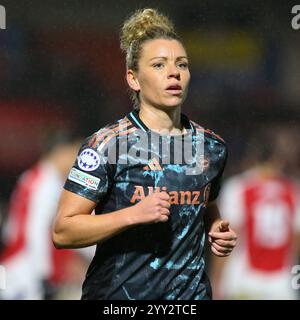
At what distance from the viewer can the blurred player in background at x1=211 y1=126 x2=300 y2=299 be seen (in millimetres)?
4223

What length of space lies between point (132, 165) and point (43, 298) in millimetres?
2079

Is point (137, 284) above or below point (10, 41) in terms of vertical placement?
below

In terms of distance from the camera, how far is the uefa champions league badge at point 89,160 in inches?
86.0

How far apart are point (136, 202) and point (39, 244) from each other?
1987 mm

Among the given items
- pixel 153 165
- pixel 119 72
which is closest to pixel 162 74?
pixel 153 165

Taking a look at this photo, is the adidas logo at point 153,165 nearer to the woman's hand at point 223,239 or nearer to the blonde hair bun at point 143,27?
the woman's hand at point 223,239

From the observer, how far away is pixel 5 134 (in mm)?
4641

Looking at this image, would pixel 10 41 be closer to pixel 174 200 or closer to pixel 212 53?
pixel 212 53

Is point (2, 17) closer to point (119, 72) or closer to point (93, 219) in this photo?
point (119, 72)

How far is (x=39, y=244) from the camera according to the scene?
4078 millimetres

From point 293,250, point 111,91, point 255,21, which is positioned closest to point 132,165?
point 293,250

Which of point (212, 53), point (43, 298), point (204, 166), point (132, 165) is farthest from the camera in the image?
point (212, 53)

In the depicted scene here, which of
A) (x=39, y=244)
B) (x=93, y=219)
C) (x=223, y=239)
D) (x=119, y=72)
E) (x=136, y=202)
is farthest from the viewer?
(x=119, y=72)

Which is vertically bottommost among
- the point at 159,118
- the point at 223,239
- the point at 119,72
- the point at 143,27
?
the point at 223,239
